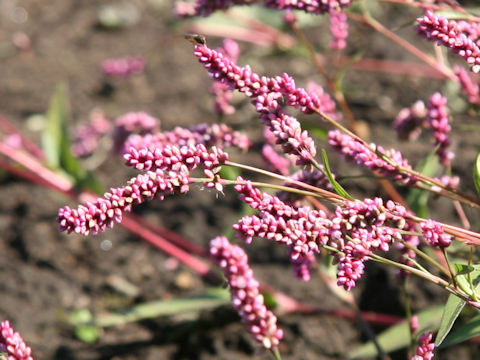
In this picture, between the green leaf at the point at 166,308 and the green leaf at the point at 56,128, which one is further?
the green leaf at the point at 56,128

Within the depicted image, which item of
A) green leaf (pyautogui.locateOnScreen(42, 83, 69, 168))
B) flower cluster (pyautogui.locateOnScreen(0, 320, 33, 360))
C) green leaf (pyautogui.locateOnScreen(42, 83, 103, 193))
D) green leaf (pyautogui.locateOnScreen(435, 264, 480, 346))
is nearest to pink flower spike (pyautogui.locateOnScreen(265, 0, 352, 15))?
green leaf (pyautogui.locateOnScreen(435, 264, 480, 346))

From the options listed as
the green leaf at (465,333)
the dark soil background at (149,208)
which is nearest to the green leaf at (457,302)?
the green leaf at (465,333)

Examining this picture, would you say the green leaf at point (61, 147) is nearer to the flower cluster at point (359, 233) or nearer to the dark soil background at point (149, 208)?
the dark soil background at point (149, 208)

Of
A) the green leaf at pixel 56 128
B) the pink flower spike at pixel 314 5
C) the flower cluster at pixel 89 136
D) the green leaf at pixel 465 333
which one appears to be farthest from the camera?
the flower cluster at pixel 89 136

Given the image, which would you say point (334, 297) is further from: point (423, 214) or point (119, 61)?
point (119, 61)

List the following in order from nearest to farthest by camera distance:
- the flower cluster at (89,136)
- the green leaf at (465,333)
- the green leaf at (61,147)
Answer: the green leaf at (465,333) < the green leaf at (61,147) < the flower cluster at (89,136)
